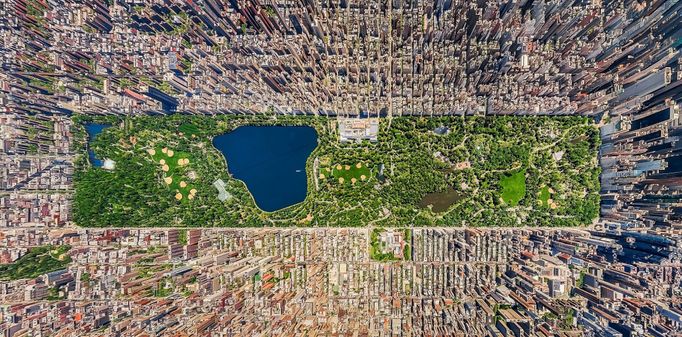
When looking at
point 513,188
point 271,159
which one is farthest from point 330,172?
point 513,188

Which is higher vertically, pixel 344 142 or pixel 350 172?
pixel 344 142

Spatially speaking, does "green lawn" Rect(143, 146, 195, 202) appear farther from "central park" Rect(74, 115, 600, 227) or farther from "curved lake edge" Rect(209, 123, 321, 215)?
"curved lake edge" Rect(209, 123, 321, 215)

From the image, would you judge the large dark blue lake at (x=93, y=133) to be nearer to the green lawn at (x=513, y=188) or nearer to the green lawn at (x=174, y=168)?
the green lawn at (x=174, y=168)

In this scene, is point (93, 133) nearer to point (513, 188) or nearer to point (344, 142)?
point (344, 142)

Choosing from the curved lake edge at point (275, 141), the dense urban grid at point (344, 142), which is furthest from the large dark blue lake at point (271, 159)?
the dense urban grid at point (344, 142)

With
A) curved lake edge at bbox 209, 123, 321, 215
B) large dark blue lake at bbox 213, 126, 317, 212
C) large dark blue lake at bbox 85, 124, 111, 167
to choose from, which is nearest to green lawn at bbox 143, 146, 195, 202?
curved lake edge at bbox 209, 123, 321, 215

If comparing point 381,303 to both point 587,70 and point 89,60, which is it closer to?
point 587,70

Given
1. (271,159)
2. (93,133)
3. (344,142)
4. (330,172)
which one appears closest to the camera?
(344,142)
